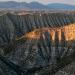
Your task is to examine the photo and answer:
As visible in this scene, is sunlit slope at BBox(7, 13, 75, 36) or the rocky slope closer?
the rocky slope

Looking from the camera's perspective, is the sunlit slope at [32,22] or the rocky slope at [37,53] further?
the sunlit slope at [32,22]

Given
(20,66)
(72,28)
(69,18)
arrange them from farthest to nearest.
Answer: (69,18) → (72,28) → (20,66)

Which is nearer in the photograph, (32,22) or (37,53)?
(37,53)

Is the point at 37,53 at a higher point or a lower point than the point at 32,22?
higher

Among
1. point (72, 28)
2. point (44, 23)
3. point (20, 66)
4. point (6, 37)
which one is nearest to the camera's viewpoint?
point (20, 66)

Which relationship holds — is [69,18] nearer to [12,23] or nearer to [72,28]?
[12,23]

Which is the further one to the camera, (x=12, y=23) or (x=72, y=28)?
(x=12, y=23)

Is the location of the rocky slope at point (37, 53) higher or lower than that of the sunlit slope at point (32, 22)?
higher

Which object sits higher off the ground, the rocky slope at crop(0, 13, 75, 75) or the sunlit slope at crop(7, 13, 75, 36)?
the rocky slope at crop(0, 13, 75, 75)

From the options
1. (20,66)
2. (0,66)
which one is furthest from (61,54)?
(0,66)

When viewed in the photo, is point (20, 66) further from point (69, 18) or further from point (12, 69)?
point (69, 18)

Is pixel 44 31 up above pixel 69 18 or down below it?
above
